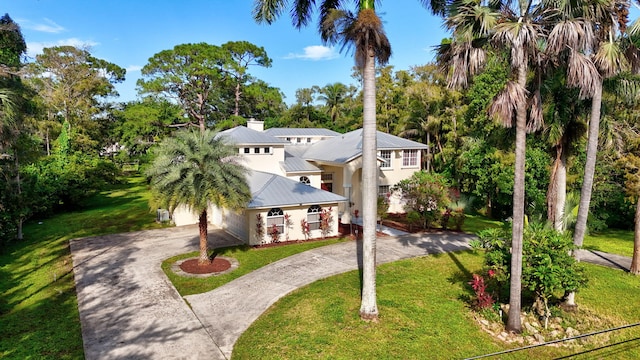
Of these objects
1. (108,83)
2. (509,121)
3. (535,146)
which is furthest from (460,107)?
(108,83)

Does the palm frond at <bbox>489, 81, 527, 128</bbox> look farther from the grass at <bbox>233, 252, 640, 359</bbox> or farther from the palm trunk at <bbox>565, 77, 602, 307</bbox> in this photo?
the grass at <bbox>233, 252, 640, 359</bbox>

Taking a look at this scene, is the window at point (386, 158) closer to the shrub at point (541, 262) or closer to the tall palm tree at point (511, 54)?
the shrub at point (541, 262)

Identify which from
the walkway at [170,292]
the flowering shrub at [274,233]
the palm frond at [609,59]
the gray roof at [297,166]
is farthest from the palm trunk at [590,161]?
the gray roof at [297,166]

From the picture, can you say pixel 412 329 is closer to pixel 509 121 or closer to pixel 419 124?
pixel 509 121

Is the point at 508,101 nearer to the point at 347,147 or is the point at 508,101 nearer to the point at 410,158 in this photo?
the point at 347,147

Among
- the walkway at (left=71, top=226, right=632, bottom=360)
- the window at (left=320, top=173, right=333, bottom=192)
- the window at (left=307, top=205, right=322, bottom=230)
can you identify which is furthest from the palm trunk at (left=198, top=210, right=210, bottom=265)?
the window at (left=320, top=173, right=333, bottom=192)
